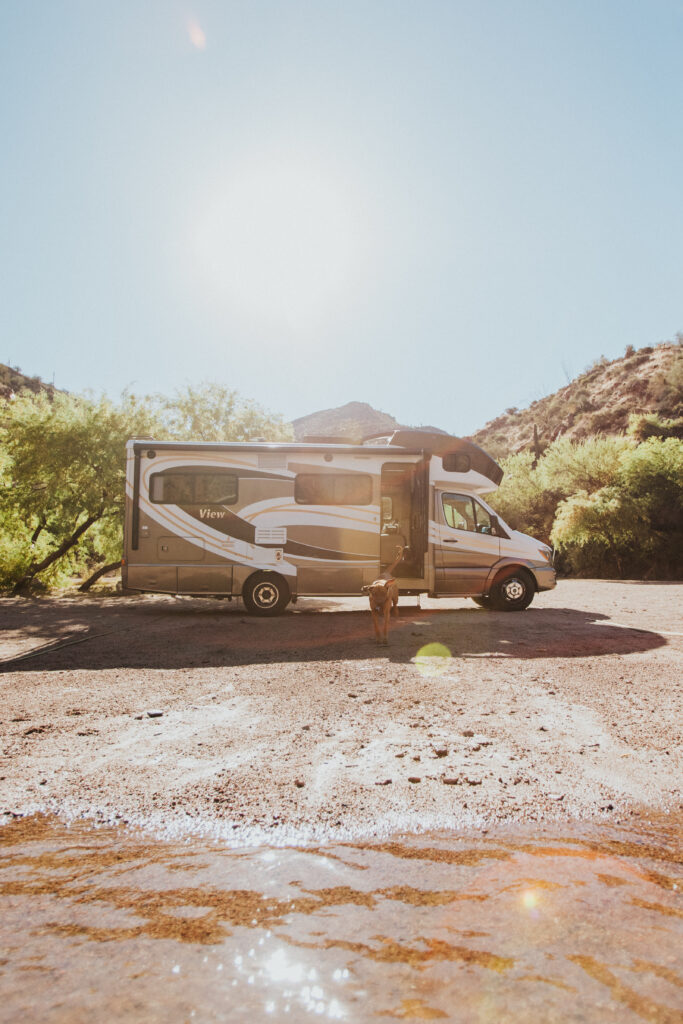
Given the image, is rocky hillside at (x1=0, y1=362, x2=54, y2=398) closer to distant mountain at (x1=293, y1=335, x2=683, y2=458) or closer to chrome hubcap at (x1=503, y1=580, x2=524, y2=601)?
distant mountain at (x1=293, y1=335, x2=683, y2=458)

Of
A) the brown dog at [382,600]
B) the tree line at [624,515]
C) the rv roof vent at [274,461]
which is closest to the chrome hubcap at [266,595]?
the rv roof vent at [274,461]

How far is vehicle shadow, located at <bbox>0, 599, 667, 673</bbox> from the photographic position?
7.02 meters

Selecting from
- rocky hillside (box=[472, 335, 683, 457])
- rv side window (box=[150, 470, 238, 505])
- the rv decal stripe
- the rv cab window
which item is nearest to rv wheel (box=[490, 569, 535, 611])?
the rv cab window

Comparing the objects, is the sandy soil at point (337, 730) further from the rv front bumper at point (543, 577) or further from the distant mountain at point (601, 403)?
the distant mountain at point (601, 403)

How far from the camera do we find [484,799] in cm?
311

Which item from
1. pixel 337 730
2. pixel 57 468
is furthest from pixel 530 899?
pixel 57 468

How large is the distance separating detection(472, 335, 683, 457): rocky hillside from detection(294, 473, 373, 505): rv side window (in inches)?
1468

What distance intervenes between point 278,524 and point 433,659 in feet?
16.6

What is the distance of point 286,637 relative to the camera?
8727 millimetres

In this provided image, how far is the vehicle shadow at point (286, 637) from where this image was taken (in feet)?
23.0

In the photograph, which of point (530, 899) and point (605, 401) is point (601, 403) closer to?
point (605, 401)

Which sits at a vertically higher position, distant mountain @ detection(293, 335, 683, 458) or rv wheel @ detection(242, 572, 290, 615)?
distant mountain @ detection(293, 335, 683, 458)

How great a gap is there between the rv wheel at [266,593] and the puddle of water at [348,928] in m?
8.31

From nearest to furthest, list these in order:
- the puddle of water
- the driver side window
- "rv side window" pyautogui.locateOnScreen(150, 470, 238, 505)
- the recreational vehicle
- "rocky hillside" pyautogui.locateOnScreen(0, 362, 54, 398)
A: 1. the puddle of water
2. the recreational vehicle
3. "rv side window" pyautogui.locateOnScreen(150, 470, 238, 505)
4. the driver side window
5. "rocky hillside" pyautogui.locateOnScreen(0, 362, 54, 398)
